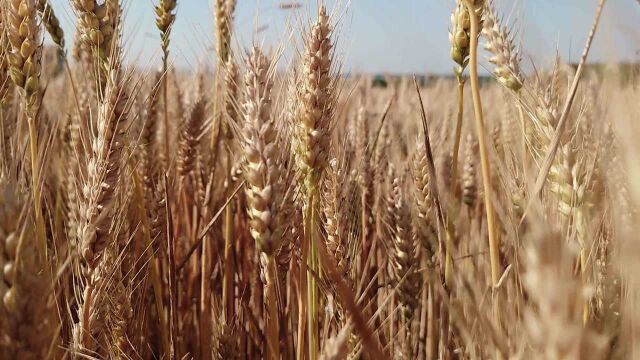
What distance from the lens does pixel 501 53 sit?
1.32 metres

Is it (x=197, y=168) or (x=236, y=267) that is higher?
(x=197, y=168)

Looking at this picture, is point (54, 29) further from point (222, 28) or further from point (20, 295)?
point (20, 295)

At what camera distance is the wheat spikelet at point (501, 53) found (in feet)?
4.20

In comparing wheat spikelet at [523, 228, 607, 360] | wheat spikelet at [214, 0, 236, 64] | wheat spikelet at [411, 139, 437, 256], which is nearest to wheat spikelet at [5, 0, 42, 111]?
wheat spikelet at [214, 0, 236, 64]

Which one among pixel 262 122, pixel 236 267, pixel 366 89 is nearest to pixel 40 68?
pixel 262 122

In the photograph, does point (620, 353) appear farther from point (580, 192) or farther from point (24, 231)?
point (24, 231)

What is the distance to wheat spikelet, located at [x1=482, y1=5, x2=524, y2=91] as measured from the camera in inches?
50.4

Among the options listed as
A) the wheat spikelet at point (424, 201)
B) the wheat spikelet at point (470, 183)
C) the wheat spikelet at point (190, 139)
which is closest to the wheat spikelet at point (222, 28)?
the wheat spikelet at point (190, 139)

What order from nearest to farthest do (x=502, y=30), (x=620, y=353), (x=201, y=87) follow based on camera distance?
(x=620, y=353) → (x=502, y=30) → (x=201, y=87)

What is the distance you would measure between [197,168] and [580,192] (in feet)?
5.73

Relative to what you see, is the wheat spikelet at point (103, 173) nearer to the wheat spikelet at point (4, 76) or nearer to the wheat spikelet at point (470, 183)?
the wheat spikelet at point (4, 76)

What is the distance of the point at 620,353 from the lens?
79 cm

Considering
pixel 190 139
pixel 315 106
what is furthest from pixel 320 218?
pixel 190 139

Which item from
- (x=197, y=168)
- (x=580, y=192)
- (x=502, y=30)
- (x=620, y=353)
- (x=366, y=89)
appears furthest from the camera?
(x=366, y=89)
